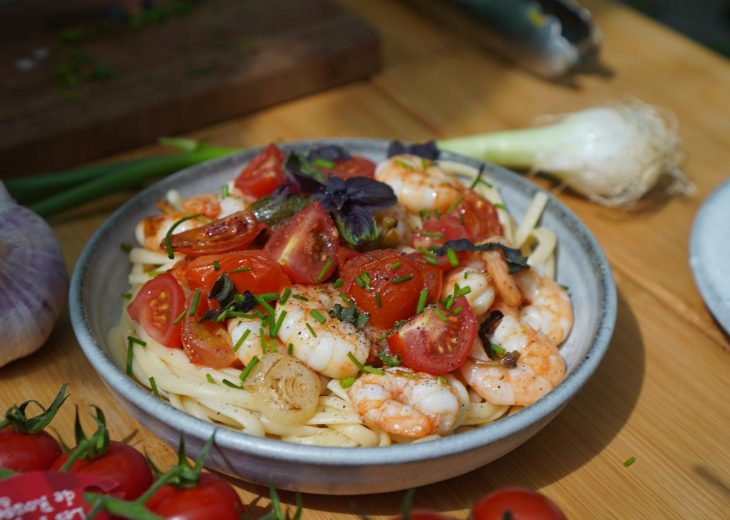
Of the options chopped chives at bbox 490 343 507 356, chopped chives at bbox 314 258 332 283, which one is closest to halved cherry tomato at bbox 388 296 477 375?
chopped chives at bbox 490 343 507 356

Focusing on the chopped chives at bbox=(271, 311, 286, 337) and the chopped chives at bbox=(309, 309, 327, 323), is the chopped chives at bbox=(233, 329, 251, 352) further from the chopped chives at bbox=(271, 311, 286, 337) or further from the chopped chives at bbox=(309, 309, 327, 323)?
the chopped chives at bbox=(309, 309, 327, 323)

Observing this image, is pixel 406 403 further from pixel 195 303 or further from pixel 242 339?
pixel 195 303

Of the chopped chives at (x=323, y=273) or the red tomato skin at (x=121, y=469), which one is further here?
the chopped chives at (x=323, y=273)

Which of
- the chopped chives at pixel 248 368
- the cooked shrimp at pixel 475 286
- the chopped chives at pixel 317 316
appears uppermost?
the cooked shrimp at pixel 475 286

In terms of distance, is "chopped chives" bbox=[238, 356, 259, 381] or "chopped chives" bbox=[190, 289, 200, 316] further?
"chopped chives" bbox=[190, 289, 200, 316]

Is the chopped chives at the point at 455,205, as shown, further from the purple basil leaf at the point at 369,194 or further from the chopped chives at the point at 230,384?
the chopped chives at the point at 230,384

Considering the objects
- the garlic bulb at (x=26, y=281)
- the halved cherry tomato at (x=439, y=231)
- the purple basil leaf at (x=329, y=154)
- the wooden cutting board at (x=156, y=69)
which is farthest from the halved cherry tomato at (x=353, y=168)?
the wooden cutting board at (x=156, y=69)

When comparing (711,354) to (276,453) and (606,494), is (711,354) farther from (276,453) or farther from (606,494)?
(276,453)
